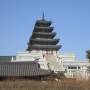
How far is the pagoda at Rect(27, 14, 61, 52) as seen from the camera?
54.8 m

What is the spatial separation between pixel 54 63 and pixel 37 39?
1393 centimetres

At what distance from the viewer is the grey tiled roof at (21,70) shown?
26750mm

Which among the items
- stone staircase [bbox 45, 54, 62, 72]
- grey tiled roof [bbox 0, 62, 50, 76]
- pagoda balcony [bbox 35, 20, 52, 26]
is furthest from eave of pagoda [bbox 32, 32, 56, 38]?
grey tiled roof [bbox 0, 62, 50, 76]

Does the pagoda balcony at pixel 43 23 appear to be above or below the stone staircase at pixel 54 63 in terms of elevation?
above

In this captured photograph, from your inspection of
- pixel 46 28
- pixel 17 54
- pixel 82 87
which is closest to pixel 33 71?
pixel 82 87

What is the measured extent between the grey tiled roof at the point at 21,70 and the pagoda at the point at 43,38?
26.2 metres

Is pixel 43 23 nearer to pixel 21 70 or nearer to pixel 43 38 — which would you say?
pixel 43 38

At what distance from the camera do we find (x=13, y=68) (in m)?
27.8

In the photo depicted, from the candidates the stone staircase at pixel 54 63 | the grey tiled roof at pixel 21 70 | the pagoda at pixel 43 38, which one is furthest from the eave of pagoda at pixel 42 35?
the grey tiled roof at pixel 21 70

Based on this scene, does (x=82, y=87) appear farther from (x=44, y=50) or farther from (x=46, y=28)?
(x=46, y=28)

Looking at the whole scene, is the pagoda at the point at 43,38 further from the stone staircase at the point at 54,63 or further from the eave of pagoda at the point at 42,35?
the stone staircase at the point at 54,63

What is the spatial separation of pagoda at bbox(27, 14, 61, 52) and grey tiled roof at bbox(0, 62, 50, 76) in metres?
26.2

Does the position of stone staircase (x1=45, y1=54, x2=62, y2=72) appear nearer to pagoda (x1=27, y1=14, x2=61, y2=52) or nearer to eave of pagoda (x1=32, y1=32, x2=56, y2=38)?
pagoda (x1=27, y1=14, x2=61, y2=52)

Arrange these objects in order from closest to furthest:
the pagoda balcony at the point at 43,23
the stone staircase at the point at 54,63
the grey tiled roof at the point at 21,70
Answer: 1. the grey tiled roof at the point at 21,70
2. the stone staircase at the point at 54,63
3. the pagoda balcony at the point at 43,23
